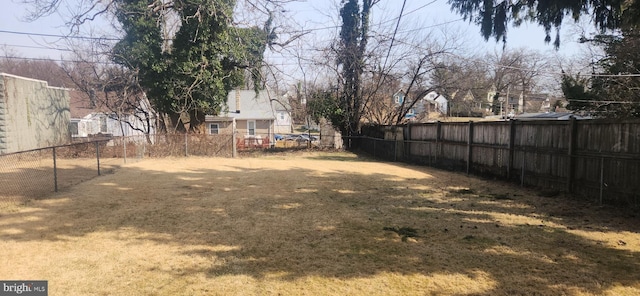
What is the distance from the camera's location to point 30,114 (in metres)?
A: 18.9

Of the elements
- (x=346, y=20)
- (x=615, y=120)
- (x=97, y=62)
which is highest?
(x=346, y=20)

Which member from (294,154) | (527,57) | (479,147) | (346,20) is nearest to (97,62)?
(294,154)

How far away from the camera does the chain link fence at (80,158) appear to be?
909cm

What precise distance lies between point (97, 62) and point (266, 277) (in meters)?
23.0

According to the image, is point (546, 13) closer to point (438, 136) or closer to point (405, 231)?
point (405, 231)

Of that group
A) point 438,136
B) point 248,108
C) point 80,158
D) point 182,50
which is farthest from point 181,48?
point 248,108

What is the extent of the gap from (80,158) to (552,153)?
1843 cm

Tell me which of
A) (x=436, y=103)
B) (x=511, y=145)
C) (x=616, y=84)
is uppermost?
(x=436, y=103)

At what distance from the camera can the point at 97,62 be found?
868 inches

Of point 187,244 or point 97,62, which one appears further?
point 97,62

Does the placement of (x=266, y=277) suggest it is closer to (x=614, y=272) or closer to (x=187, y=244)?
(x=187, y=244)

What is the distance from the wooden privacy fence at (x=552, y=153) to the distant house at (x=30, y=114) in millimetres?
18933

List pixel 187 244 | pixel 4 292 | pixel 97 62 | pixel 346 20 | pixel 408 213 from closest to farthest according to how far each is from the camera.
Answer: pixel 4 292 → pixel 187 244 → pixel 408 213 → pixel 97 62 → pixel 346 20

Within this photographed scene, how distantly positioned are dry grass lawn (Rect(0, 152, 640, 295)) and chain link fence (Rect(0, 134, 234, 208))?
1219mm
